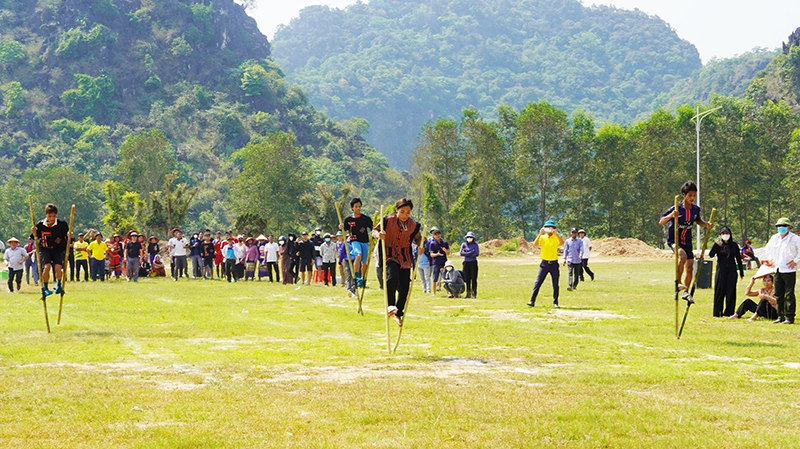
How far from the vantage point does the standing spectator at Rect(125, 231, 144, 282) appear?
37094 mm

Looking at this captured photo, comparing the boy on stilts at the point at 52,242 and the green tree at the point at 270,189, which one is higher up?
the green tree at the point at 270,189

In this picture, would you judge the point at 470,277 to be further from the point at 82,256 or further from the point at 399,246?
the point at 82,256

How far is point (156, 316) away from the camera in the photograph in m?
→ 20.1

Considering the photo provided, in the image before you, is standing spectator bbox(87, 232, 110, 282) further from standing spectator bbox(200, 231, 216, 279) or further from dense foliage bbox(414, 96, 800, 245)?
dense foliage bbox(414, 96, 800, 245)

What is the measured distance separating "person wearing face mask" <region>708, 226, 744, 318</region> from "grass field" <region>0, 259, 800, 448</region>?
2.63 ft

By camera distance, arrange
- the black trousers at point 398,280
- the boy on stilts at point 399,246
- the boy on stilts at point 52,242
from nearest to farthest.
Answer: the boy on stilts at point 399,246
the black trousers at point 398,280
the boy on stilts at point 52,242

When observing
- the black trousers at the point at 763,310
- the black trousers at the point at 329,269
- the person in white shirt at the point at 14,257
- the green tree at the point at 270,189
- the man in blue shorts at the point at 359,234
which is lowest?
the black trousers at the point at 763,310

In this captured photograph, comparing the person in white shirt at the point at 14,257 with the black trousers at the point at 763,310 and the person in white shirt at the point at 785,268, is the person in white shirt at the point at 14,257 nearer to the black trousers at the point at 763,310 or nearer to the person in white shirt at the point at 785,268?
the black trousers at the point at 763,310

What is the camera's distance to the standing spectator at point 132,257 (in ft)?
122

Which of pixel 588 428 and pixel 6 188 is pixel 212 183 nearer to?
pixel 6 188

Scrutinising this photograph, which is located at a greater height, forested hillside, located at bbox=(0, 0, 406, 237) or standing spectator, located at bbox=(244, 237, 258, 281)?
forested hillside, located at bbox=(0, 0, 406, 237)

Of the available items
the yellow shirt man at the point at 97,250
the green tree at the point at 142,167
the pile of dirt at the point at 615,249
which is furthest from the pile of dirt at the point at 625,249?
the green tree at the point at 142,167

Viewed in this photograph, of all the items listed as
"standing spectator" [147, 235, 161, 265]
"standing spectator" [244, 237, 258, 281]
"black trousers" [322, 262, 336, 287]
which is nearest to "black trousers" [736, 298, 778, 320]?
"black trousers" [322, 262, 336, 287]

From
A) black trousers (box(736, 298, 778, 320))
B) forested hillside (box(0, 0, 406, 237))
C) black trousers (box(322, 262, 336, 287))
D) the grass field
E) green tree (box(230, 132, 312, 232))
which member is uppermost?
forested hillside (box(0, 0, 406, 237))
